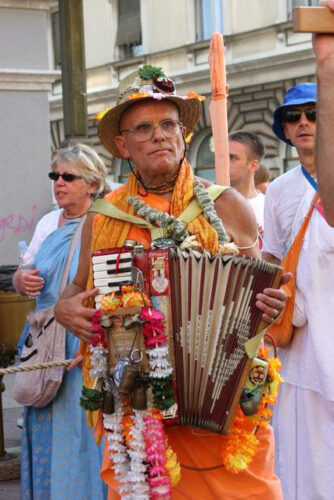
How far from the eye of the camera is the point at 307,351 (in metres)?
4.90

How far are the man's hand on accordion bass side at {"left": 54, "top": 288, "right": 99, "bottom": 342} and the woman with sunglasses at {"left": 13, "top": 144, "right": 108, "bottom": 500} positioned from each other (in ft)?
5.55

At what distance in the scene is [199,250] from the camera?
3.85 metres

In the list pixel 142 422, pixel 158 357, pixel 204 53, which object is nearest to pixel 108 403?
pixel 142 422

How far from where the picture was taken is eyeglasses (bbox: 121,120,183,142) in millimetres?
4086

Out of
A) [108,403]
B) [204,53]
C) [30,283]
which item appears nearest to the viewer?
[108,403]

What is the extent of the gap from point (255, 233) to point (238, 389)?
767mm

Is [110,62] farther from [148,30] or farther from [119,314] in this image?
[119,314]

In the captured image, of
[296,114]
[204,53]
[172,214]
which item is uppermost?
[204,53]

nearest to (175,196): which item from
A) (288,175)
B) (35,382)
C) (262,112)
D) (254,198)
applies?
(288,175)

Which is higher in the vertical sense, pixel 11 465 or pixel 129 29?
pixel 129 29

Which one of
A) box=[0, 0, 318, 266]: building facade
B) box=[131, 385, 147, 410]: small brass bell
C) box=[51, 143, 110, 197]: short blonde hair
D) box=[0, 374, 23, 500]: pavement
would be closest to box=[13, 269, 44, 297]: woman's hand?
box=[51, 143, 110, 197]: short blonde hair

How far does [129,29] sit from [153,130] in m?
26.1

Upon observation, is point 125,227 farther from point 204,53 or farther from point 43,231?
point 204,53

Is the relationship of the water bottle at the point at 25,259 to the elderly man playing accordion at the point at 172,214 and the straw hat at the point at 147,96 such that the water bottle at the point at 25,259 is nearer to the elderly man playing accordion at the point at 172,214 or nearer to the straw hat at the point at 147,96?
the elderly man playing accordion at the point at 172,214
